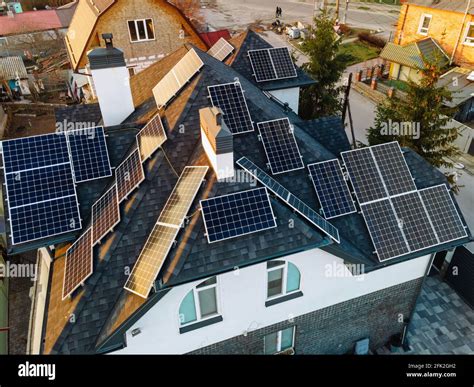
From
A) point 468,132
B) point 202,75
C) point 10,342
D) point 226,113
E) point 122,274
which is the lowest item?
point 10,342

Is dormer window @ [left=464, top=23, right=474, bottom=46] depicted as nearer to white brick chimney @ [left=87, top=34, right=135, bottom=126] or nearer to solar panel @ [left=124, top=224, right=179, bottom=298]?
white brick chimney @ [left=87, top=34, right=135, bottom=126]

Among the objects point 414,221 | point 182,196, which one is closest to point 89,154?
point 182,196

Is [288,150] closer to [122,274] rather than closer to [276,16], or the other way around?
[122,274]

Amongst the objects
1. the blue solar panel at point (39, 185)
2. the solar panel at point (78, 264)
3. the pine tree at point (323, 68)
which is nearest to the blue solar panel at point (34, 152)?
the blue solar panel at point (39, 185)

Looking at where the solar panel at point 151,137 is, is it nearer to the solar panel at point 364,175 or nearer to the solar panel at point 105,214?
the solar panel at point 105,214

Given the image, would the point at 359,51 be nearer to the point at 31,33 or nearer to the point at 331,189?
the point at 331,189

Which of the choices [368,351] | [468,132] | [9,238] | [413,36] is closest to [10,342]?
[9,238]

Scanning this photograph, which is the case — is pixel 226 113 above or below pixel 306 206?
above

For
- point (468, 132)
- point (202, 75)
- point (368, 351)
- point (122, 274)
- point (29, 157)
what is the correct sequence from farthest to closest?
point (468, 132) → point (368, 351) → point (202, 75) → point (29, 157) → point (122, 274)
